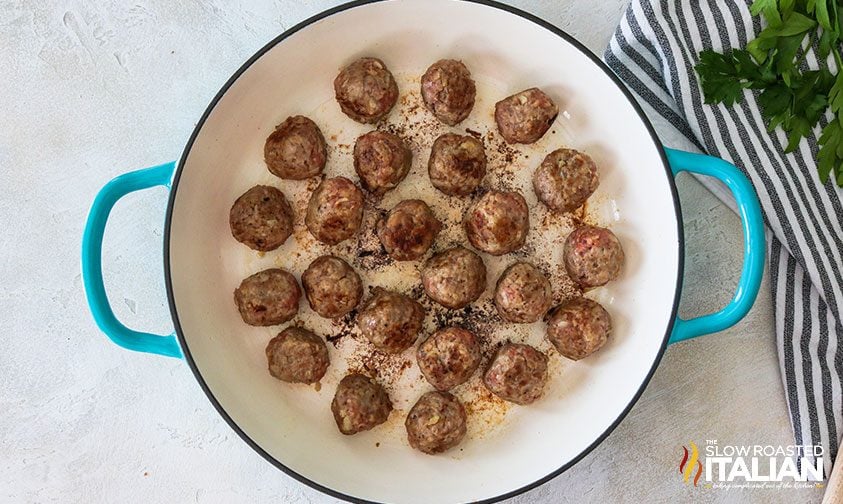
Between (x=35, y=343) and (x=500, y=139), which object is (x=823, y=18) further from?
(x=35, y=343)

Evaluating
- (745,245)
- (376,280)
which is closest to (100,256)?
(376,280)

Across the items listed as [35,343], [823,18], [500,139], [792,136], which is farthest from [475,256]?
[35,343]

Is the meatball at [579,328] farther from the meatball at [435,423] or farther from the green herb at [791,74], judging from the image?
the green herb at [791,74]

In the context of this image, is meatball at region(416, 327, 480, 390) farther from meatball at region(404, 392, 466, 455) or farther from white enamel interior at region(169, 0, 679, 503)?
white enamel interior at region(169, 0, 679, 503)

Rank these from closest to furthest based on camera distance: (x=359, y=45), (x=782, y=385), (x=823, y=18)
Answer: (x=823, y=18) < (x=359, y=45) < (x=782, y=385)

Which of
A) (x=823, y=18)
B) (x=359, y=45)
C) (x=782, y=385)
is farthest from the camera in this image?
(x=782, y=385)

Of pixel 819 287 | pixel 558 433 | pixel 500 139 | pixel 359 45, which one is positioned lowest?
pixel 558 433
